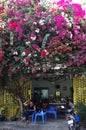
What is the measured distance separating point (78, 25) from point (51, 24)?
844 millimetres

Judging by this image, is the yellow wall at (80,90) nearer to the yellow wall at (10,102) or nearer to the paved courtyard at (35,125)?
the paved courtyard at (35,125)

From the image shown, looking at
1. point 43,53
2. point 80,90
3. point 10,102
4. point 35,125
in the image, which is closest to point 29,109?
point 10,102

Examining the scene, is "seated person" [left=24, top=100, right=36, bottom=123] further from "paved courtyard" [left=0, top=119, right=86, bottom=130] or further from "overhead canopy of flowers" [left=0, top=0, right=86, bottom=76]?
"overhead canopy of flowers" [left=0, top=0, right=86, bottom=76]

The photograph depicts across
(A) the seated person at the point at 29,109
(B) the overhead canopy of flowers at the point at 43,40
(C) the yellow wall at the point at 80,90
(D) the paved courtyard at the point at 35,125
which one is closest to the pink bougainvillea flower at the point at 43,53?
(B) the overhead canopy of flowers at the point at 43,40

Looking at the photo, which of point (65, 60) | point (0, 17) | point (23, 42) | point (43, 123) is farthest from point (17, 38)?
point (43, 123)

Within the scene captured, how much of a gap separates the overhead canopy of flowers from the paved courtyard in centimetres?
421

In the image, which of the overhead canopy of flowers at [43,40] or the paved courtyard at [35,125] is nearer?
the overhead canopy of flowers at [43,40]

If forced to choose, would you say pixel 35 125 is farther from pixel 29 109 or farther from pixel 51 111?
pixel 51 111

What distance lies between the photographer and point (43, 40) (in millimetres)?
9906

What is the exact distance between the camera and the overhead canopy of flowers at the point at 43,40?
32.6ft

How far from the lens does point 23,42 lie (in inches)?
401

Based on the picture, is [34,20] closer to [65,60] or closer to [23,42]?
[23,42]

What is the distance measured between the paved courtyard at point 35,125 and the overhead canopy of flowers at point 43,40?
4212mm

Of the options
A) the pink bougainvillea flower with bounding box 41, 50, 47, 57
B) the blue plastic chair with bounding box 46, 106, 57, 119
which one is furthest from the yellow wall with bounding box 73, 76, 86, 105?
the pink bougainvillea flower with bounding box 41, 50, 47, 57
